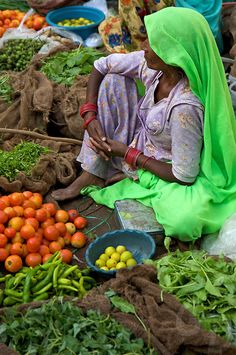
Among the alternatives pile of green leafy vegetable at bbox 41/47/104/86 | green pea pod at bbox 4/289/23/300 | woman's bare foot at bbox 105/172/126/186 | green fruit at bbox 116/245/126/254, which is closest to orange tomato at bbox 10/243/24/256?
green pea pod at bbox 4/289/23/300

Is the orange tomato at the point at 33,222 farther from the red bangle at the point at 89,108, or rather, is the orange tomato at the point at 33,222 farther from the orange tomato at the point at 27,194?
the red bangle at the point at 89,108

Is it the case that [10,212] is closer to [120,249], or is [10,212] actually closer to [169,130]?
[120,249]

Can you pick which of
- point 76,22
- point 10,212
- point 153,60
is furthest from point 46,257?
point 76,22

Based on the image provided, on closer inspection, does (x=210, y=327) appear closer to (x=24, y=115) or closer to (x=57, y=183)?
(x=57, y=183)

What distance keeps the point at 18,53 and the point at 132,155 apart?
229 centimetres

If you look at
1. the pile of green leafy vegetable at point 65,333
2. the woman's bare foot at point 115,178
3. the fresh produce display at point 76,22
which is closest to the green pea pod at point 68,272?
the pile of green leafy vegetable at point 65,333

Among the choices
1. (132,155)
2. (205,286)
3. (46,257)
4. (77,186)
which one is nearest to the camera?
(205,286)

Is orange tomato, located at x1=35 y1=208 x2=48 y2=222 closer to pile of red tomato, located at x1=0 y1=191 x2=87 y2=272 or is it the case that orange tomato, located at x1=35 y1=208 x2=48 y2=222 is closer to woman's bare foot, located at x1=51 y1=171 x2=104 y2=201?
pile of red tomato, located at x1=0 y1=191 x2=87 y2=272

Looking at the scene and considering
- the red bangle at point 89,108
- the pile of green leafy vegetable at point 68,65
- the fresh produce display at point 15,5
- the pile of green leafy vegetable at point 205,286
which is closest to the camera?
the pile of green leafy vegetable at point 205,286

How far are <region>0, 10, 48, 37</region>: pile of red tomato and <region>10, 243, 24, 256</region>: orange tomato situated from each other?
345 cm

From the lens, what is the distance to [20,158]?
381cm

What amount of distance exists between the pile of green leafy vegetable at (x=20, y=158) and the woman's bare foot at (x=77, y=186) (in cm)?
25

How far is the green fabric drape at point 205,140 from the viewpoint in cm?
296

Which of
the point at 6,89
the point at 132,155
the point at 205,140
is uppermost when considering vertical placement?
the point at 205,140
